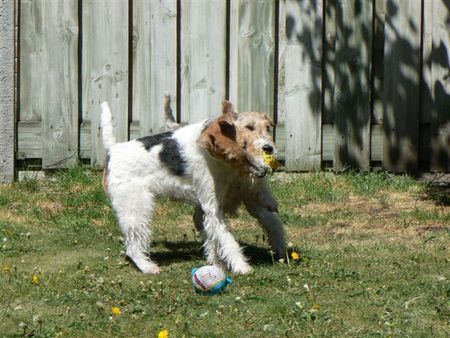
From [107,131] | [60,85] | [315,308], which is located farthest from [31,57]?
[315,308]

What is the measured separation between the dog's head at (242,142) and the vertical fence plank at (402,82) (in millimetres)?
2998


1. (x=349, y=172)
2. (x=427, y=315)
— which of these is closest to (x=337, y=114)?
(x=349, y=172)

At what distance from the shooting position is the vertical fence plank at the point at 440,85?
354 inches

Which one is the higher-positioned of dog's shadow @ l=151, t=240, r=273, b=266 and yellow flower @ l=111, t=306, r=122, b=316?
dog's shadow @ l=151, t=240, r=273, b=266

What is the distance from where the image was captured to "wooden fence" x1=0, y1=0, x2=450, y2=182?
909 centimetres

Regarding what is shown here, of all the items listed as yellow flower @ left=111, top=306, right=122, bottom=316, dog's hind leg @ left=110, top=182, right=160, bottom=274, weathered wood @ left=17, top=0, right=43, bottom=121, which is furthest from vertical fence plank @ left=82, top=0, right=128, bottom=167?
yellow flower @ left=111, top=306, right=122, bottom=316

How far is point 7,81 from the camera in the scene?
9.32 m

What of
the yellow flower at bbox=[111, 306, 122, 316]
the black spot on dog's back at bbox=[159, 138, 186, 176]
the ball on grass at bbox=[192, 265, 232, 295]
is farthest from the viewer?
the black spot on dog's back at bbox=[159, 138, 186, 176]

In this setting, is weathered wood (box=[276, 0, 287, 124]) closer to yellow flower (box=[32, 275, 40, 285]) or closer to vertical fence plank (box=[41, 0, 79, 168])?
vertical fence plank (box=[41, 0, 79, 168])

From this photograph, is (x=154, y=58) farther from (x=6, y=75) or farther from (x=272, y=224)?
(x=272, y=224)

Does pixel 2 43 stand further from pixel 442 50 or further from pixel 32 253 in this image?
pixel 442 50

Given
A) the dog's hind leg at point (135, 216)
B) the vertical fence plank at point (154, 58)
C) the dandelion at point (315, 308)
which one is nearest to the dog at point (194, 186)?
the dog's hind leg at point (135, 216)

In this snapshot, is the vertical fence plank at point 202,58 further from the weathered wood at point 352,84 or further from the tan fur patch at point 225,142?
the tan fur patch at point 225,142

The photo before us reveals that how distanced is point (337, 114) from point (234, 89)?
40.5 inches
